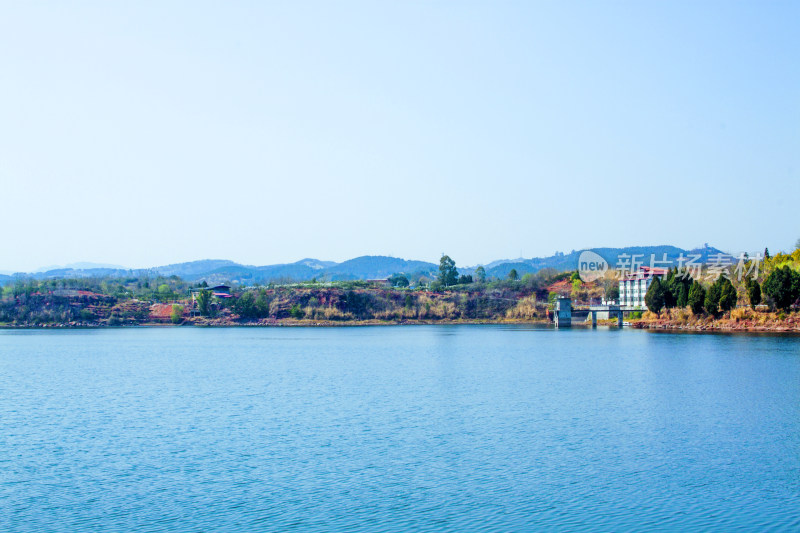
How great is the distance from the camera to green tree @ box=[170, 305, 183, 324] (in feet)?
418

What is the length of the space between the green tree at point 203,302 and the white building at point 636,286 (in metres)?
70.5

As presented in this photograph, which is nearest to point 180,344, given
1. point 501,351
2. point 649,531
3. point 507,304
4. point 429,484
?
point 501,351

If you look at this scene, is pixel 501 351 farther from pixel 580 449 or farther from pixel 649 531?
pixel 649 531

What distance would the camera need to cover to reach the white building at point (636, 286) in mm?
115688

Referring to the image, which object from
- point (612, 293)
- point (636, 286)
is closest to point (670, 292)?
point (636, 286)

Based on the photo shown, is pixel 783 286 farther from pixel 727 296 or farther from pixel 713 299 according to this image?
pixel 713 299

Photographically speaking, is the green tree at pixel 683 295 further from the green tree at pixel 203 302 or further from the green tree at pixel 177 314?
the green tree at pixel 177 314

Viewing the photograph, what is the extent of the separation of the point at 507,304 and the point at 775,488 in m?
120

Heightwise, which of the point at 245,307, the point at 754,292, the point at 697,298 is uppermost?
the point at 754,292

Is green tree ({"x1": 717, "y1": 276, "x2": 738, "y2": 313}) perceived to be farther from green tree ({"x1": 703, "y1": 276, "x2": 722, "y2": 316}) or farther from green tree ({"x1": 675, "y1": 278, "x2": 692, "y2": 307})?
green tree ({"x1": 675, "y1": 278, "x2": 692, "y2": 307})

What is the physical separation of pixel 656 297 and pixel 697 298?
10.1 metres

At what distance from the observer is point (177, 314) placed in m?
128

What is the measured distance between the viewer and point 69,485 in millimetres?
18906

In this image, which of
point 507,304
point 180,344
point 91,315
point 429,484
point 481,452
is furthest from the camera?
point 507,304
